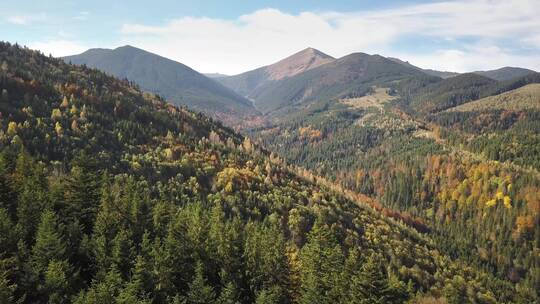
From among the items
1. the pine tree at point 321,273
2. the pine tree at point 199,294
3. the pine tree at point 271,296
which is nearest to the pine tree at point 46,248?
the pine tree at point 199,294

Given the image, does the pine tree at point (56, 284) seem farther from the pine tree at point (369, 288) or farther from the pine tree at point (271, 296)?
the pine tree at point (369, 288)

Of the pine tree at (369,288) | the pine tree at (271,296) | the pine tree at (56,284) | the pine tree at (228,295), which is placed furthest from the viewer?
the pine tree at (369,288)

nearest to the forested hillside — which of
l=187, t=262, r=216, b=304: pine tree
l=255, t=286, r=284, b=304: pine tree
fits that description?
l=187, t=262, r=216, b=304: pine tree

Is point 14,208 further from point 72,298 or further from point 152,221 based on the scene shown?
point 72,298

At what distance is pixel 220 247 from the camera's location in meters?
74.9

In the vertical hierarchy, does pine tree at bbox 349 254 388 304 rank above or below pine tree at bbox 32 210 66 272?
below

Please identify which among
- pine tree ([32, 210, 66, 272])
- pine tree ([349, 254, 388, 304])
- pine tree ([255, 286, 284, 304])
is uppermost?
pine tree ([32, 210, 66, 272])

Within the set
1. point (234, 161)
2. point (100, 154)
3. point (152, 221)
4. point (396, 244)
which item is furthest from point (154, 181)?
point (396, 244)

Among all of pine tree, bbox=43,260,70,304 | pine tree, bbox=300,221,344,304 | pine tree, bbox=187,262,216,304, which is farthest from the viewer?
pine tree, bbox=300,221,344,304

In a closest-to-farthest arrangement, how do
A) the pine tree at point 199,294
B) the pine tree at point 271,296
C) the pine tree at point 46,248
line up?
the pine tree at point 46,248, the pine tree at point 199,294, the pine tree at point 271,296

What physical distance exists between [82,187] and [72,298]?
2558cm

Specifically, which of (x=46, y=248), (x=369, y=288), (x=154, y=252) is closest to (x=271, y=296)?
(x=369, y=288)

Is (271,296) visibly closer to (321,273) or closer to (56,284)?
(321,273)

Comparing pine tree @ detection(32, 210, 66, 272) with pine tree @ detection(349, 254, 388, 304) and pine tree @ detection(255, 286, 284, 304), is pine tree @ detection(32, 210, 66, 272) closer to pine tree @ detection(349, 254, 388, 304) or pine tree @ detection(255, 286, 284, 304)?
pine tree @ detection(255, 286, 284, 304)
